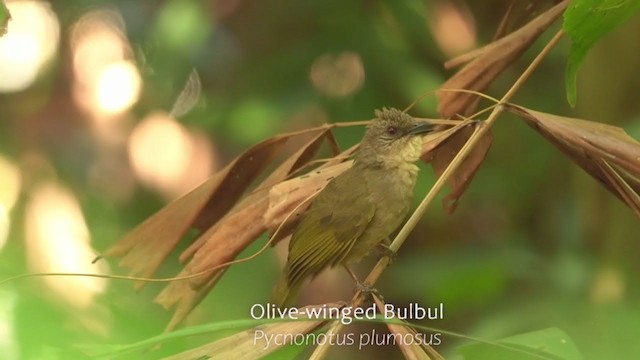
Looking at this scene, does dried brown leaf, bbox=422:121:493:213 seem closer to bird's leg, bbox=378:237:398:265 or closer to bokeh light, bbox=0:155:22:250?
bird's leg, bbox=378:237:398:265

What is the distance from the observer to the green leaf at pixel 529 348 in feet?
1.31

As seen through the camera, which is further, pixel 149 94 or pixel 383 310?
pixel 149 94

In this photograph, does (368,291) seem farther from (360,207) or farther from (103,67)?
(103,67)

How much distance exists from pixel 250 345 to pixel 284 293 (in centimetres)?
7

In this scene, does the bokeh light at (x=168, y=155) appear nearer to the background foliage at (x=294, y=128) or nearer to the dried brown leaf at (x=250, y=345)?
the background foliage at (x=294, y=128)

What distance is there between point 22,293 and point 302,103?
0.73 feet

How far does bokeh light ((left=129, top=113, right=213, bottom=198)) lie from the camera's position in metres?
0.54

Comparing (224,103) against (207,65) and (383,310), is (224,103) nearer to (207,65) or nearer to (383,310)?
(207,65)

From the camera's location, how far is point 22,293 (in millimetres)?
439

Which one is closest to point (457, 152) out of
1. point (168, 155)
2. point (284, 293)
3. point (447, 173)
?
point (447, 173)

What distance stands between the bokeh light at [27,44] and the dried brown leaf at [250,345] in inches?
10.0

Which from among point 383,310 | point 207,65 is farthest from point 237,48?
point 383,310

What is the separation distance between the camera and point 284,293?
447 millimetres

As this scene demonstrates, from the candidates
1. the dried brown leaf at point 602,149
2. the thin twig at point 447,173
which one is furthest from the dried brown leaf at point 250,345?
the dried brown leaf at point 602,149
